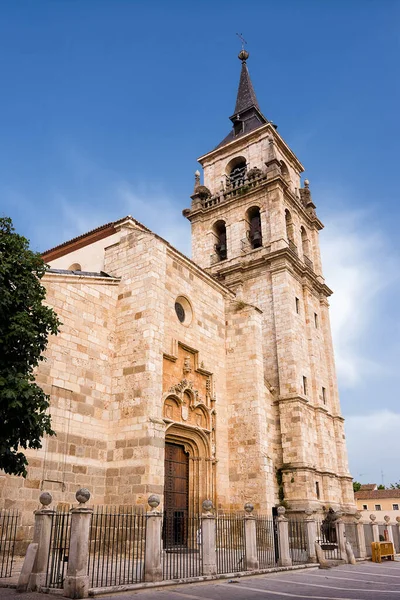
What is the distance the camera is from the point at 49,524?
8.09 metres

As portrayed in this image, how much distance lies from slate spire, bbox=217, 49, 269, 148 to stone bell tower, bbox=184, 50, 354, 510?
127 mm

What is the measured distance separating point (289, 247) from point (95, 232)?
422 inches

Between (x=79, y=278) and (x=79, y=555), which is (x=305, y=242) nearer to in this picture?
(x=79, y=278)

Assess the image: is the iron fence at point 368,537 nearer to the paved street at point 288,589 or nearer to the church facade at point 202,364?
the church facade at point 202,364

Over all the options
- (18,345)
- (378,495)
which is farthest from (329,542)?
(378,495)

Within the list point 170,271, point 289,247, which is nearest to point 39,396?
point 170,271

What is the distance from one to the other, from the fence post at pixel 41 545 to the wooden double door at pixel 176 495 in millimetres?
6906

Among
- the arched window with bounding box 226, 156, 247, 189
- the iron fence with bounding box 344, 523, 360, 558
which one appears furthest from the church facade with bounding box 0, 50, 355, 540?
the iron fence with bounding box 344, 523, 360, 558

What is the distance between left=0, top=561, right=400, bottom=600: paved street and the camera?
7652 mm

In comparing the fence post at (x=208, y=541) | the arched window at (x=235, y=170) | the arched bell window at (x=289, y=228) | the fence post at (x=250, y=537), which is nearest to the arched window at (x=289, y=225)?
the arched bell window at (x=289, y=228)

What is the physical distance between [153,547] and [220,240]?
21567 mm

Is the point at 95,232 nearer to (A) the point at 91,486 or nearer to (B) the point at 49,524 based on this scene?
(A) the point at 91,486

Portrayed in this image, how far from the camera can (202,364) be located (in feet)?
56.4

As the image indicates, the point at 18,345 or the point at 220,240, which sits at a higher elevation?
the point at 220,240
